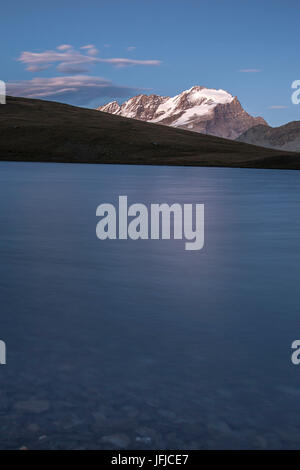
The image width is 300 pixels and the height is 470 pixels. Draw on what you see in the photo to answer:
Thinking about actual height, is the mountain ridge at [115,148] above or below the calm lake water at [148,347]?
above

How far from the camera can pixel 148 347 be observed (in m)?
9.53

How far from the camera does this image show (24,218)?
28.5 meters

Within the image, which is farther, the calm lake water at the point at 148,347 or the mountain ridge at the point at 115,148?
the mountain ridge at the point at 115,148

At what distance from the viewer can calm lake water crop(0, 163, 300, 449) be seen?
22.2 feet

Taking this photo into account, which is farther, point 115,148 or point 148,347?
point 115,148

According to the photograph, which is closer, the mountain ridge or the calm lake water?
the calm lake water

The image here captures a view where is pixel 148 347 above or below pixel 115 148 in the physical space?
below

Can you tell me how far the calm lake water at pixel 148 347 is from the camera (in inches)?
266

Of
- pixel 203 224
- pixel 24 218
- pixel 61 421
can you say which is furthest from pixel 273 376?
pixel 24 218

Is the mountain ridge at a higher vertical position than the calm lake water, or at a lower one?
higher

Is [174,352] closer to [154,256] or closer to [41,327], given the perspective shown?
[41,327]
